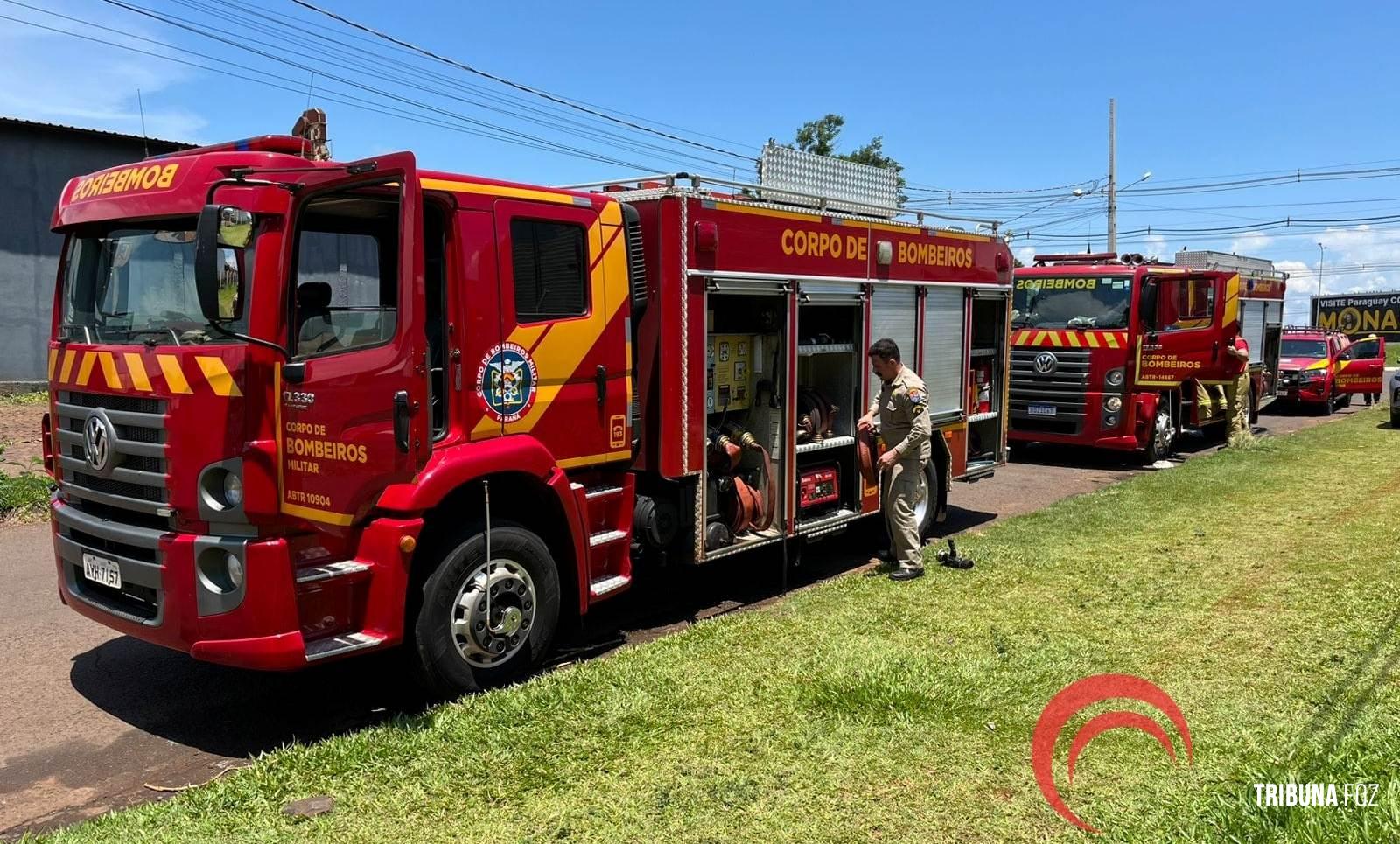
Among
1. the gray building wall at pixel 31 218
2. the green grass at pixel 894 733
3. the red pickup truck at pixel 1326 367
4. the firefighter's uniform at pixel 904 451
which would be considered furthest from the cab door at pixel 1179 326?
the gray building wall at pixel 31 218

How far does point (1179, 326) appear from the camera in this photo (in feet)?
45.4

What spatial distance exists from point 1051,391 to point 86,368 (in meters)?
12.1

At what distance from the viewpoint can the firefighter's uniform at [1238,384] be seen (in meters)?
15.1

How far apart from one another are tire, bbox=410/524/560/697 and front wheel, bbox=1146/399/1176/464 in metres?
11.0

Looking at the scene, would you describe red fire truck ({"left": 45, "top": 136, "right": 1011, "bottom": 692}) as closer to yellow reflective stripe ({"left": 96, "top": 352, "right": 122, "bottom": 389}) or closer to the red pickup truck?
yellow reflective stripe ({"left": 96, "top": 352, "right": 122, "bottom": 389})

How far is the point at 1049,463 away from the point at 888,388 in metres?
8.07

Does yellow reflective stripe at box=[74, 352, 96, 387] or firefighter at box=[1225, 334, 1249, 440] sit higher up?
yellow reflective stripe at box=[74, 352, 96, 387]

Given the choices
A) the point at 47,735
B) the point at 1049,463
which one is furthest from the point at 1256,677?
the point at 1049,463

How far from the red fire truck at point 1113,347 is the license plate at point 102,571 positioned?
38.6ft

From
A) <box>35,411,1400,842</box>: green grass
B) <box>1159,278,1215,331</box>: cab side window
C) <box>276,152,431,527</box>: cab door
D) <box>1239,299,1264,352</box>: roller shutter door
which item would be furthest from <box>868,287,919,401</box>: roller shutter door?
<box>1239,299,1264,352</box>: roller shutter door

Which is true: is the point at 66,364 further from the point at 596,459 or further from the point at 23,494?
the point at 23,494

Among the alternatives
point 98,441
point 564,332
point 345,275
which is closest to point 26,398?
point 98,441

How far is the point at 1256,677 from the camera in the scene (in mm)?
5102

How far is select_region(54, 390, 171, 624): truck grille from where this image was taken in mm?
4418
